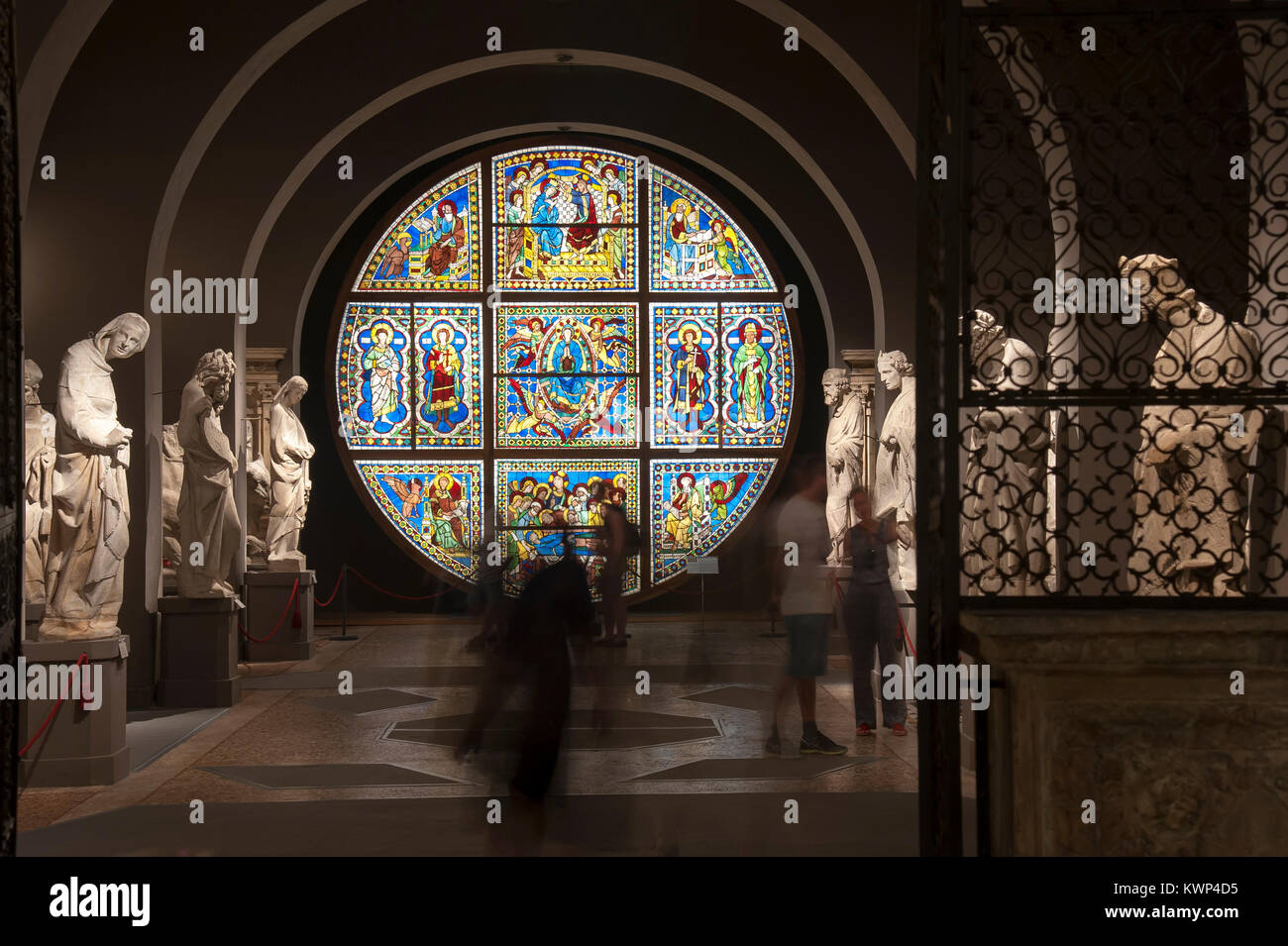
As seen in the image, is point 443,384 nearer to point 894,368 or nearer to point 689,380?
point 689,380

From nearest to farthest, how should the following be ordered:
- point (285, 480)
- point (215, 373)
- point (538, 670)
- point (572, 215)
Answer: point (538, 670) → point (215, 373) → point (285, 480) → point (572, 215)

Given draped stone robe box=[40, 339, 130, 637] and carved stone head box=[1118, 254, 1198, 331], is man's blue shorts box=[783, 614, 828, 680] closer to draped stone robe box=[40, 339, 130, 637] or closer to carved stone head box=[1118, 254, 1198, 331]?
carved stone head box=[1118, 254, 1198, 331]

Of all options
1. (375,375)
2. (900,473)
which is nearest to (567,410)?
(375,375)

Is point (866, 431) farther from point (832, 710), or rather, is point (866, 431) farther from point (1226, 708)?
point (1226, 708)

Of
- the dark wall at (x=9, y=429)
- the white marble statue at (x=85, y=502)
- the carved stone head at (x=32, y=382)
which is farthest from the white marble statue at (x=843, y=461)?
the dark wall at (x=9, y=429)

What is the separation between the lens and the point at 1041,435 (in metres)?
7.02

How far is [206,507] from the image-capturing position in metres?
9.59

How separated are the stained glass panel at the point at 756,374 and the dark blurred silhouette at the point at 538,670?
1204 centimetres

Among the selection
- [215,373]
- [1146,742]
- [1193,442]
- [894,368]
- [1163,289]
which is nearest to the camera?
[1146,742]

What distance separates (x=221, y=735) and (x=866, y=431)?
687cm

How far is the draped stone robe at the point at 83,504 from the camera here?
7.20 meters

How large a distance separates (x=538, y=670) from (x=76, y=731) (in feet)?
12.2

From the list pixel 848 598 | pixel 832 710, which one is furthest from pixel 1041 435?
pixel 832 710

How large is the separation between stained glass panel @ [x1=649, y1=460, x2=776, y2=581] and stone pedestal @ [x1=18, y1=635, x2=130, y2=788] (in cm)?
995
